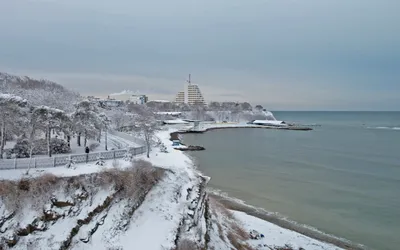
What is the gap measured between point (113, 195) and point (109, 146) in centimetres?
923

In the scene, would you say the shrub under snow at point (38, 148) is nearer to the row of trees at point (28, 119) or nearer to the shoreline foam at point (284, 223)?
the row of trees at point (28, 119)

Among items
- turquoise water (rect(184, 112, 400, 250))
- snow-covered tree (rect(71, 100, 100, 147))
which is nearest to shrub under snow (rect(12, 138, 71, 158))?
snow-covered tree (rect(71, 100, 100, 147))

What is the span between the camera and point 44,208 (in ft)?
40.6

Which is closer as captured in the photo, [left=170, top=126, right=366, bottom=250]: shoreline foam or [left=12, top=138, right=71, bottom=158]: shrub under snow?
[left=12, top=138, right=71, bottom=158]: shrub under snow

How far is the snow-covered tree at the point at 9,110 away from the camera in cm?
1544

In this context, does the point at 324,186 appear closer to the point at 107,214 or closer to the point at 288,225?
the point at 288,225

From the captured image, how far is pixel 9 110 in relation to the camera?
15.9m

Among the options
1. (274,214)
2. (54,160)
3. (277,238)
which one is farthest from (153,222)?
(274,214)

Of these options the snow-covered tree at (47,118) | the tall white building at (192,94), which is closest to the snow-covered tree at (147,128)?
the snow-covered tree at (47,118)

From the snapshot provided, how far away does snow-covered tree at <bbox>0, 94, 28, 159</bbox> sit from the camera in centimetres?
1544

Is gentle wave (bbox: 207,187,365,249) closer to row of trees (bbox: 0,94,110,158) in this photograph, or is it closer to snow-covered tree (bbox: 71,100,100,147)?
snow-covered tree (bbox: 71,100,100,147)

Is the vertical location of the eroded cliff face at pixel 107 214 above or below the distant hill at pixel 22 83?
below

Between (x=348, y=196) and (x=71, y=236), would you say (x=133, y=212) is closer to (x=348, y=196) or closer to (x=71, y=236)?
(x=71, y=236)

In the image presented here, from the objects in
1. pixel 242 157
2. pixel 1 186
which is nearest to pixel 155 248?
pixel 1 186
